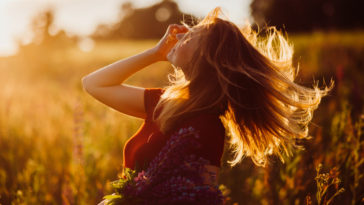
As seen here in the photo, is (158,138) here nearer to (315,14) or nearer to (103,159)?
(103,159)

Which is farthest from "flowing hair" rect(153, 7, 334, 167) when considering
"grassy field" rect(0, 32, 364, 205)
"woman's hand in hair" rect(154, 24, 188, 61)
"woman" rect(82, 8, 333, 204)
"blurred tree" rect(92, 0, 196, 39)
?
"blurred tree" rect(92, 0, 196, 39)

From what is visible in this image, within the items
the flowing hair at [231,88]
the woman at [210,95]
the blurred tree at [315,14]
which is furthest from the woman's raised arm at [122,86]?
the blurred tree at [315,14]

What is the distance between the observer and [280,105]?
5.80ft

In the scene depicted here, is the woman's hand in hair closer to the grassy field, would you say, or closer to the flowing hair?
the flowing hair

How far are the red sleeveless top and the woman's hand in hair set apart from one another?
0.21 meters

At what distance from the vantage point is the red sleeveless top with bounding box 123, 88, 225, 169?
1494mm

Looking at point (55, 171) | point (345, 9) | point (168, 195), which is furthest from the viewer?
point (345, 9)

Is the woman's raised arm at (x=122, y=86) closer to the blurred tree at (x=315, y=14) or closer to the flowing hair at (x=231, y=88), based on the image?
the flowing hair at (x=231, y=88)

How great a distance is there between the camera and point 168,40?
6.15 ft

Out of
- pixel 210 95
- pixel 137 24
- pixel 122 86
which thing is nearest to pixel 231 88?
pixel 210 95

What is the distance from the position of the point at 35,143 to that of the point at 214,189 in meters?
2.82

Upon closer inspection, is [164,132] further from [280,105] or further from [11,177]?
[11,177]

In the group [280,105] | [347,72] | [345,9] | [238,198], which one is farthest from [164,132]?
[345,9]

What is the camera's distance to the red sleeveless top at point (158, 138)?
149 cm
